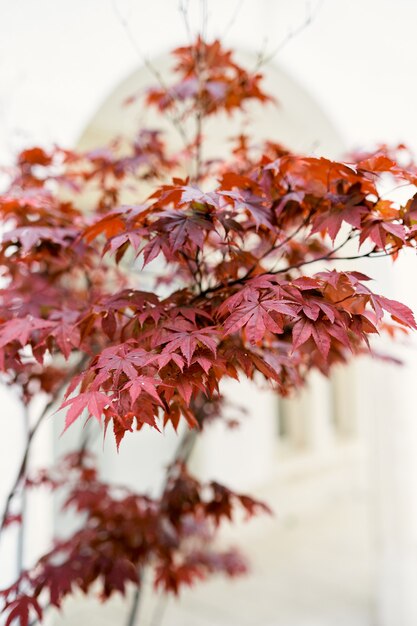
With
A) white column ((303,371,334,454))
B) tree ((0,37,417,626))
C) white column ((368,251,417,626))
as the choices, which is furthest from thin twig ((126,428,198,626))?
white column ((303,371,334,454))

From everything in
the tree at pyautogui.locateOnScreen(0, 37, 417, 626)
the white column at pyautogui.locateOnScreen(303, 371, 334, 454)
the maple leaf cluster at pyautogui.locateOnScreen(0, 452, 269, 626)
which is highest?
the white column at pyautogui.locateOnScreen(303, 371, 334, 454)

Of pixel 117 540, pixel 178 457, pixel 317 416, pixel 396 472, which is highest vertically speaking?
pixel 317 416

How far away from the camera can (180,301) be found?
40.2 inches

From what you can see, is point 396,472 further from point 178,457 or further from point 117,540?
point 117,540

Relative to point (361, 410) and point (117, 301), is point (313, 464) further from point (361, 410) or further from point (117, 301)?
point (117, 301)

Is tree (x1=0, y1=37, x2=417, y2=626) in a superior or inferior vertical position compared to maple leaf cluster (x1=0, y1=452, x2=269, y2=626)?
superior

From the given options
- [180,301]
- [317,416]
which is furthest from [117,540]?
[317,416]

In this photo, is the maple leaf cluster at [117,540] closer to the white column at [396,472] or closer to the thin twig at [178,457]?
the thin twig at [178,457]

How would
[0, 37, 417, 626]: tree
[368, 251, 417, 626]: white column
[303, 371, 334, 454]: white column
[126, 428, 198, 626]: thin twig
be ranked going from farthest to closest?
1. [303, 371, 334, 454]: white column
2. [368, 251, 417, 626]: white column
3. [126, 428, 198, 626]: thin twig
4. [0, 37, 417, 626]: tree

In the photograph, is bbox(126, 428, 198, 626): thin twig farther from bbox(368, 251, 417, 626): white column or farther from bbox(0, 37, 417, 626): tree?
bbox(368, 251, 417, 626): white column

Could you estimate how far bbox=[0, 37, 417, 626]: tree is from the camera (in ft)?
2.70

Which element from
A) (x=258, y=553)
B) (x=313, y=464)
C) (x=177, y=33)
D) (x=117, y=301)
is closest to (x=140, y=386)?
(x=117, y=301)

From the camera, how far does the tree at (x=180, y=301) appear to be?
822mm

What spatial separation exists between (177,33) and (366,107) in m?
0.79
